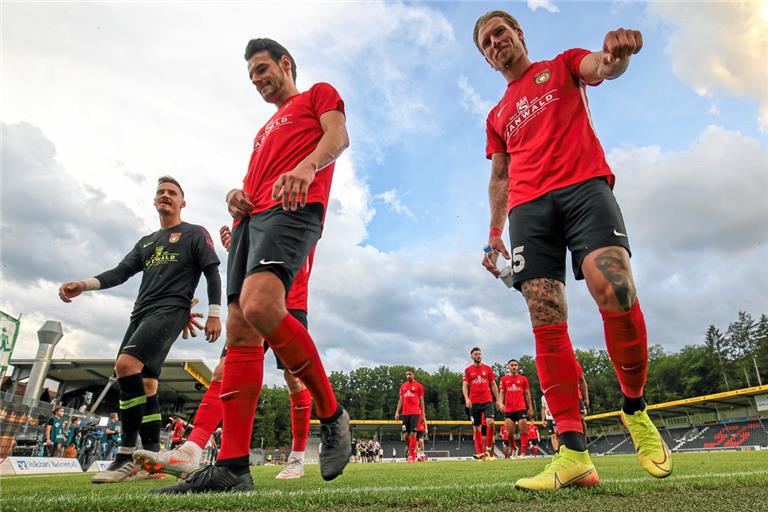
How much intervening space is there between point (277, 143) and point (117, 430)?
19.1 m

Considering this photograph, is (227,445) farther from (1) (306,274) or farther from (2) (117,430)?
(2) (117,430)

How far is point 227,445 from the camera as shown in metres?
2.76

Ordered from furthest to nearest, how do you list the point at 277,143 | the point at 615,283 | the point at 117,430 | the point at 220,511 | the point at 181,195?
the point at 117,430
the point at 181,195
the point at 277,143
the point at 615,283
the point at 220,511

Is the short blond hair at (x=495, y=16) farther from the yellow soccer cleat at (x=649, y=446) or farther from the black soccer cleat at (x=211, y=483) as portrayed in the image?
the black soccer cleat at (x=211, y=483)

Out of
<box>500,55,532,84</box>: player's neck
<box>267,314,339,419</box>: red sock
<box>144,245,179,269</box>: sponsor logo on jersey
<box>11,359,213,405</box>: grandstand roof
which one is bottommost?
<box>267,314,339,419</box>: red sock

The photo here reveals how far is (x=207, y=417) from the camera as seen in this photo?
408cm

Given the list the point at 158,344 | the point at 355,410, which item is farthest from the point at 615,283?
Answer: the point at 355,410

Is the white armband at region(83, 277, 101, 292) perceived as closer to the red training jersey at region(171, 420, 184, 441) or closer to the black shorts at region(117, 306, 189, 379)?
the black shorts at region(117, 306, 189, 379)

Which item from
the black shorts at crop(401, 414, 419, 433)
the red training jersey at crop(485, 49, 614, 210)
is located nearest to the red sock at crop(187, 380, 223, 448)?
the red training jersey at crop(485, 49, 614, 210)

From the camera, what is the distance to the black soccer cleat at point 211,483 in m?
2.54

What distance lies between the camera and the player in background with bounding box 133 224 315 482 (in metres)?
3.31

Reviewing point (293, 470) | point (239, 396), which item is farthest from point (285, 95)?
point (293, 470)

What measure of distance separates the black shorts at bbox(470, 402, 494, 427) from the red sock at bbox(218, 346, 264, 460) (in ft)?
37.2

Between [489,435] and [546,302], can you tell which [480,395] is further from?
[546,302]
